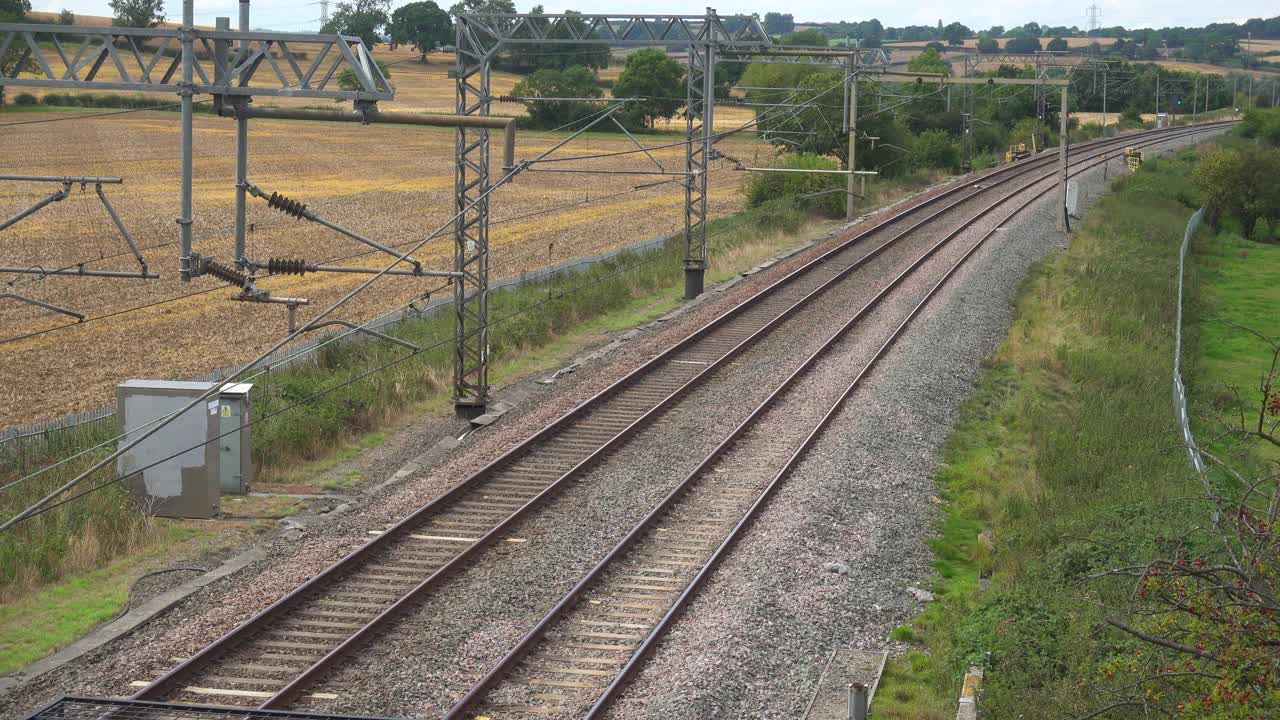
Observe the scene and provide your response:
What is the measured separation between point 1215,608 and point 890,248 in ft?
109

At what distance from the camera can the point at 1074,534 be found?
14695mm

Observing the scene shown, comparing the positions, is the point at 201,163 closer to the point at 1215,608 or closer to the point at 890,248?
the point at 890,248

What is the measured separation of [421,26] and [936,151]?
49.8m

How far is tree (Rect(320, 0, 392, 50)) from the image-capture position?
53.1m

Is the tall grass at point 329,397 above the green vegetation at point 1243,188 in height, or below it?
below

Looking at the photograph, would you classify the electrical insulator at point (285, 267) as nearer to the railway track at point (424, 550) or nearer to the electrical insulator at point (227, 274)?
the electrical insulator at point (227, 274)

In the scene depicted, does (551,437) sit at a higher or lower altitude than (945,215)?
lower

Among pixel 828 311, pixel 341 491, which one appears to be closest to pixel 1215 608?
pixel 341 491

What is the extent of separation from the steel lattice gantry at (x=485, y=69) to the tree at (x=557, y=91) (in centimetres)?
3781

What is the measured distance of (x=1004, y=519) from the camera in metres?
16.5

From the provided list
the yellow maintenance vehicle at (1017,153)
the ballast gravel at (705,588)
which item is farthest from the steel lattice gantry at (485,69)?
the yellow maintenance vehicle at (1017,153)

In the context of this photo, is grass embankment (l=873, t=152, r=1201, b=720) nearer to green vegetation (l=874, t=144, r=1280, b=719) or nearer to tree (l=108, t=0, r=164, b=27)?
green vegetation (l=874, t=144, r=1280, b=719)

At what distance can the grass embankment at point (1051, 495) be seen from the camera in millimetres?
11609

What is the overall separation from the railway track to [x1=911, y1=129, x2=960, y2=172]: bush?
41134 millimetres
